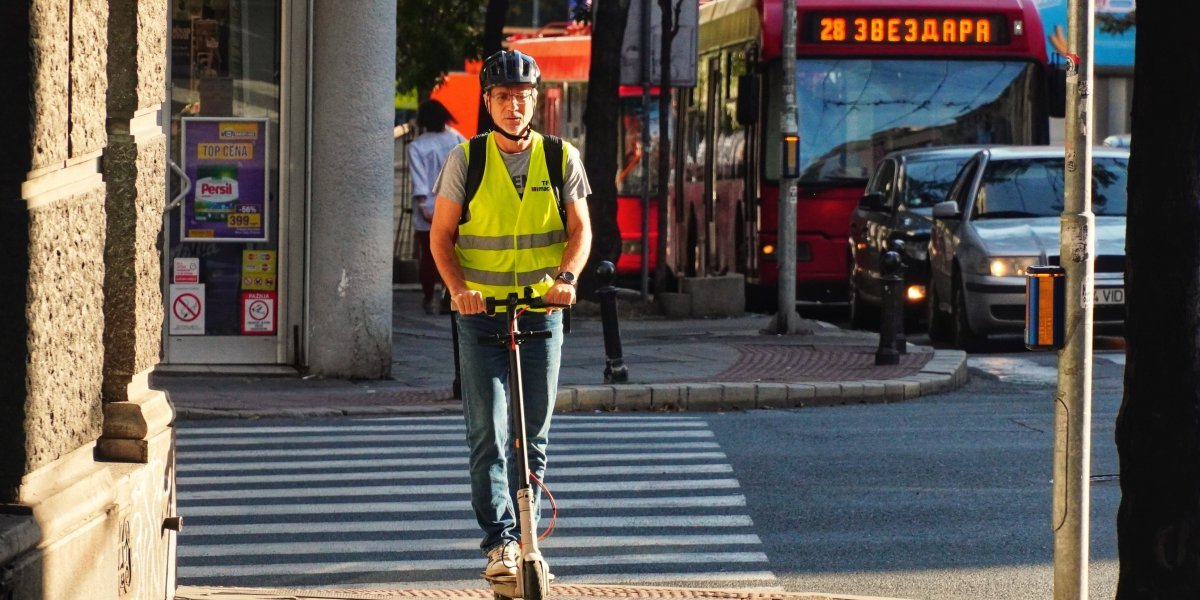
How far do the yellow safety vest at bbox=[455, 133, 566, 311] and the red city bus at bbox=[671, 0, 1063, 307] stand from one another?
1393 centimetres

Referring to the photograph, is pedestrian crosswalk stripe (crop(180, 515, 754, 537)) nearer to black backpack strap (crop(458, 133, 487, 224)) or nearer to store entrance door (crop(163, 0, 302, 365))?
black backpack strap (crop(458, 133, 487, 224))

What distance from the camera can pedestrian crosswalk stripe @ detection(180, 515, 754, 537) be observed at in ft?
29.5

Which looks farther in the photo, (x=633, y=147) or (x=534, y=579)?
(x=633, y=147)

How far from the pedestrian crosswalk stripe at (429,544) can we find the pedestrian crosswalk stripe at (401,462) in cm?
201

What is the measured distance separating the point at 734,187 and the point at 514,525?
16294 millimetres

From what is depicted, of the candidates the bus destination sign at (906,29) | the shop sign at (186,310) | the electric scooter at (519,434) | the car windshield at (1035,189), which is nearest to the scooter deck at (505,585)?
the electric scooter at (519,434)

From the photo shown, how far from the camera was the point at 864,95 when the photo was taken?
70.0 feet

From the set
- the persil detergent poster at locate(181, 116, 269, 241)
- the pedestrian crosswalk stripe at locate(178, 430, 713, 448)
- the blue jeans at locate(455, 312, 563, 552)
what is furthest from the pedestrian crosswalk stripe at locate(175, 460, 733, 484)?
the persil detergent poster at locate(181, 116, 269, 241)

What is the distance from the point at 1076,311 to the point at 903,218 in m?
13.0

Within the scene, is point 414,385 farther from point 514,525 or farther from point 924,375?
Answer: point 514,525

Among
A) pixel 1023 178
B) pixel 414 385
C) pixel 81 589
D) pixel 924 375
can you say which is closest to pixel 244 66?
pixel 414 385

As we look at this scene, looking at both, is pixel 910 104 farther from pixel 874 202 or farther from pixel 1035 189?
pixel 1035 189

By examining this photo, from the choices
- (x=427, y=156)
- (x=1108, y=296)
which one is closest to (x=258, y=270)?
(x=427, y=156)

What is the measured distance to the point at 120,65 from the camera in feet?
21.2
